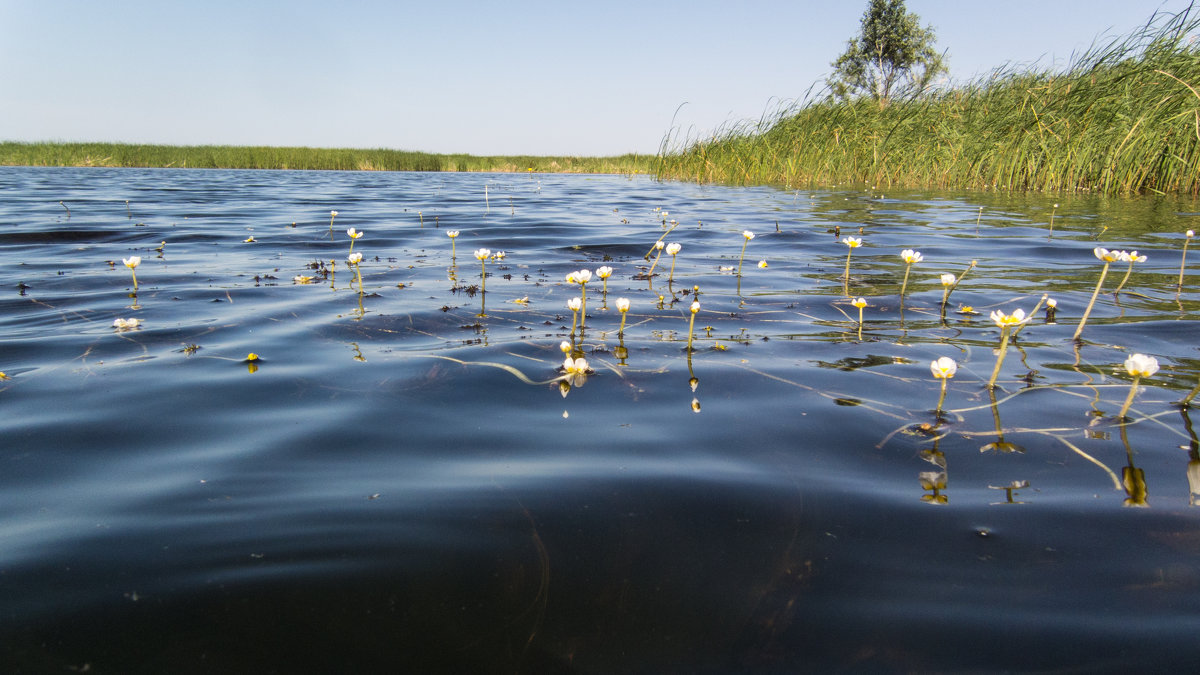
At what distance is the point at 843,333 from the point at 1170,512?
1678mm

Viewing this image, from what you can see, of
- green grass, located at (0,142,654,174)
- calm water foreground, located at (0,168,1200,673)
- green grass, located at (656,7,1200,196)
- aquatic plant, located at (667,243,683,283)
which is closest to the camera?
calm water foreground, located at (0,168,1200,673)

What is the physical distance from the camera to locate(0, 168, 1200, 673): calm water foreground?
112cm

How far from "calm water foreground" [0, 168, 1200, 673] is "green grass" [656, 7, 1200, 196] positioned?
245 inches

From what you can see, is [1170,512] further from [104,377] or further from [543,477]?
[104,377]

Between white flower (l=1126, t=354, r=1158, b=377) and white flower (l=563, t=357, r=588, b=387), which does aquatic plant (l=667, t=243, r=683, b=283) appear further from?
white flower (l=1126, t=354, r=1158, b=377)

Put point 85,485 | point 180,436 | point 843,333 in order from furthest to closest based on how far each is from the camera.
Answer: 1. point 843,333
2. point 180,436
3. point 85,485

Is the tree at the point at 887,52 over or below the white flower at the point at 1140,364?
over

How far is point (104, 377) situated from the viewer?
2.46 meters

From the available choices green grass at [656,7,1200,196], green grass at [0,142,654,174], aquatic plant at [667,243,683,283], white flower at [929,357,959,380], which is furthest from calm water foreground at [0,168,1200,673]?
green grass at [0,142,654,174]

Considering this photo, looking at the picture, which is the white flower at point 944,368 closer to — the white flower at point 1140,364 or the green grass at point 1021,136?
the white flower at point 1140,364

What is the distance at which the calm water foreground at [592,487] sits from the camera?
112cm

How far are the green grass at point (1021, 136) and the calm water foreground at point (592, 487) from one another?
245 inches

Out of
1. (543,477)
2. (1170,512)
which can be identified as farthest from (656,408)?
(1170,512)

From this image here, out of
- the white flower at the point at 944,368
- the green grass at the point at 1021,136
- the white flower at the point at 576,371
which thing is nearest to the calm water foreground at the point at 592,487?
the white flower at the point at 576,371
